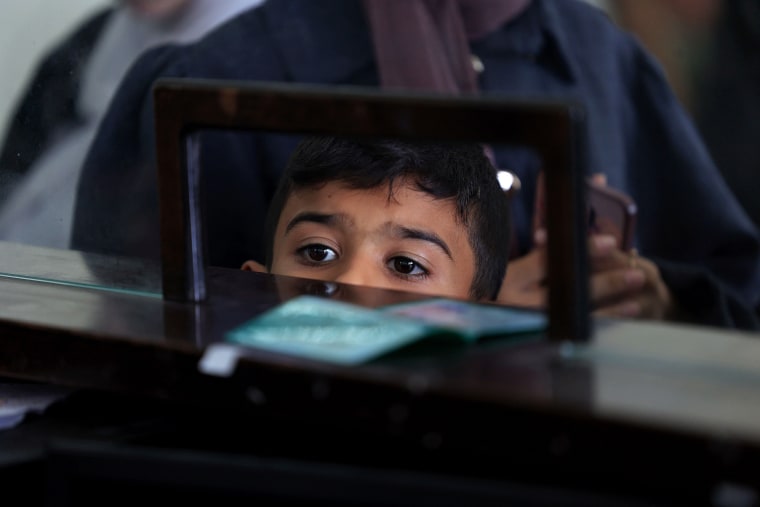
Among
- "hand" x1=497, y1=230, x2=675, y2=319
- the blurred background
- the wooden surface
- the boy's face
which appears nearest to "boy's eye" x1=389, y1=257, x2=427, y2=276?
the boy's face

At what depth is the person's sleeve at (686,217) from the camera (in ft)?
4.97

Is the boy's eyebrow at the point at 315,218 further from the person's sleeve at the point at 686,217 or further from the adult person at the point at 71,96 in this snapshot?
the person's sleeve at the point at 686,217

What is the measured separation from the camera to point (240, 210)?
1770 mm

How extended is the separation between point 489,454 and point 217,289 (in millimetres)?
321

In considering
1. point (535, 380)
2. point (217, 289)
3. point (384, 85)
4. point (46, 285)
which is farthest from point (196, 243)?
point (384, 85)

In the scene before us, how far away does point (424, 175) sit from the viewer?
129cm

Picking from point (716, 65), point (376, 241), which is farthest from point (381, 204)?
point (716, 65)


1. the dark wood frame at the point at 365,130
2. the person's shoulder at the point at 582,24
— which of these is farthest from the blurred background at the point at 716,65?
the dark wood frame at the point at 365,130

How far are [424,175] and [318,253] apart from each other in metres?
0.18

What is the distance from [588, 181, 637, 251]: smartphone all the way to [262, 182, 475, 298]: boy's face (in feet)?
1.14

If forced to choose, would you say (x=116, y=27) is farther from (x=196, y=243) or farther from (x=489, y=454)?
(x=489, y=454)

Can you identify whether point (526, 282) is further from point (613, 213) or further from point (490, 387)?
point (490, 387)

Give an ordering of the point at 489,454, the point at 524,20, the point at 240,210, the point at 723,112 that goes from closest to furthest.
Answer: the point at 489,454 < the point at 723,112 < the point at 524,20 < the point at 240,210

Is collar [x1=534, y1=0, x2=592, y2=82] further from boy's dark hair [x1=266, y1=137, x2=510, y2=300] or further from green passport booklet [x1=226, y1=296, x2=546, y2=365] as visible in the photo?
green passport booklet [x1=226, y1=296, x2=546, y2=365]
